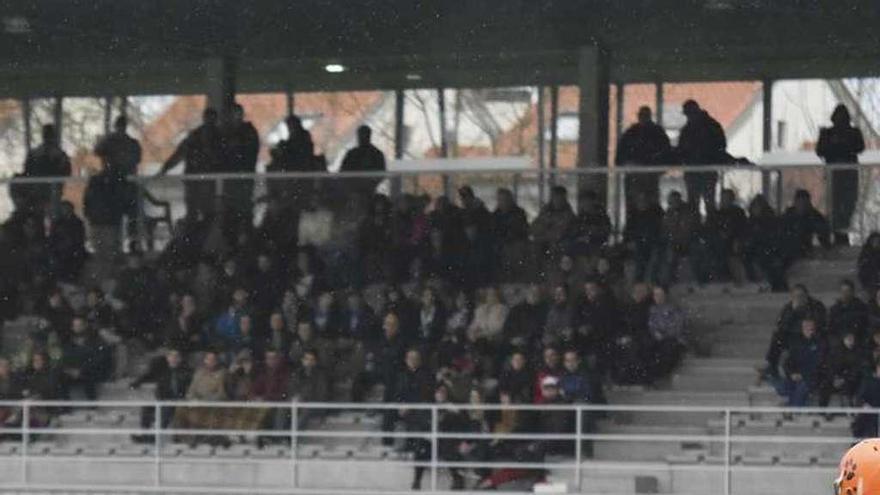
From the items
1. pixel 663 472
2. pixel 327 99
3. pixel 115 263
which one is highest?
pixel 327 99

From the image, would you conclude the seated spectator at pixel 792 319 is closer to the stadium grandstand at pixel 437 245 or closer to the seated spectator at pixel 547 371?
the stadium grandstand at pixel 437 245

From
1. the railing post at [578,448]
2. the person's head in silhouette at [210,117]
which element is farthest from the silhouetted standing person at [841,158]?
Answer: the person's head in silhouette at [210,117]

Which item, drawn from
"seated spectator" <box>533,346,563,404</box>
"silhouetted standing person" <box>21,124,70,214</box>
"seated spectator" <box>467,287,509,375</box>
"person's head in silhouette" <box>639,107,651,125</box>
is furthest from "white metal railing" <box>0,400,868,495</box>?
"silhouetted standing person" <box>21,124,70,214</box>

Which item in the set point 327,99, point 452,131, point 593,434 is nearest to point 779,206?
point 593,434

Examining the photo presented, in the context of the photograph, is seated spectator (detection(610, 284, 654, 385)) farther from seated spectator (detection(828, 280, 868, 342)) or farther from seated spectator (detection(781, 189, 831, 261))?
seated spectator (detection(828, 280, 868, 342))

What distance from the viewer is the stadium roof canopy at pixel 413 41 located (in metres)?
24.4

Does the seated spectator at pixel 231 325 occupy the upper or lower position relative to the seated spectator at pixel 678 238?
lower

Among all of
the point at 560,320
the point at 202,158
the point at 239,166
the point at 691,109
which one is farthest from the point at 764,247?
the point at 202,158

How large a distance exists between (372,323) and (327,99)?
4882mm

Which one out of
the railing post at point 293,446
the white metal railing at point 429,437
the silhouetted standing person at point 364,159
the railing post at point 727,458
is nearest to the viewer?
the railing post at point 727,458

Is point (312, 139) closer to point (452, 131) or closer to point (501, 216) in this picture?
point (452, 131)

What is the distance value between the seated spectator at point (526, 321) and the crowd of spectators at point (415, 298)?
0.02 m

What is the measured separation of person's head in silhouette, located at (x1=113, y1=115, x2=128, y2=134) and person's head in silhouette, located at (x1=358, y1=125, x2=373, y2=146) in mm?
2802

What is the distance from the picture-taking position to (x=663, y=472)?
20031 mm
